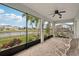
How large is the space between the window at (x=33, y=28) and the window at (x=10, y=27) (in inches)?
6.6

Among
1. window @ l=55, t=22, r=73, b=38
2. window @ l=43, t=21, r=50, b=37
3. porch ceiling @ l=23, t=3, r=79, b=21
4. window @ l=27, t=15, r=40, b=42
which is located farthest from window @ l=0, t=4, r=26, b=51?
window @ l=55, t=22, r=73, b=38

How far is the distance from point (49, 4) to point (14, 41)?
1.05 meters

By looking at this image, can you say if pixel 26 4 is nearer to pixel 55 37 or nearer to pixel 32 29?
pixel 32 29

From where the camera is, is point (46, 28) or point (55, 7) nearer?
point (55, 7)

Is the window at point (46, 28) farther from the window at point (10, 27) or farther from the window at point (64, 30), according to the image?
the window at point (10, 27)

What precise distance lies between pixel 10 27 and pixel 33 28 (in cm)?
53

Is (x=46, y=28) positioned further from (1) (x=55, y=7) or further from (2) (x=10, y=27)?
(2) (x=10, y=27)

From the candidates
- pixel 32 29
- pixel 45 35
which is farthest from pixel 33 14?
pixel 45 35

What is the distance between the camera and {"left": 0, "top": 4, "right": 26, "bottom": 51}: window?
8.09 ft

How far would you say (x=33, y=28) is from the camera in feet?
9.17

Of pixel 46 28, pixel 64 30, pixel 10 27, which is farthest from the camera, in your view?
pixel 46 28

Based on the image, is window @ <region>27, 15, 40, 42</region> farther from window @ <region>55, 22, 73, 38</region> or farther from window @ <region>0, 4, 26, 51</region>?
window @ <region>55, 22, 73, 38</region>

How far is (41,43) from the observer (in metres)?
2.81

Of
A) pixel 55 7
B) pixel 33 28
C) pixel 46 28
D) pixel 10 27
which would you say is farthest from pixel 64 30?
pixel 10 27
